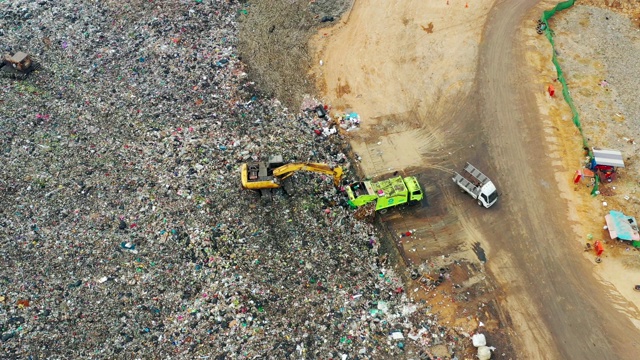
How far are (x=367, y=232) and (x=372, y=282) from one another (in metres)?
2.11

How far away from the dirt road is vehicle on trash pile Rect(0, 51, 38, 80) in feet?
44.9

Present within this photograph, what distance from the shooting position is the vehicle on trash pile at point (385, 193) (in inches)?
705

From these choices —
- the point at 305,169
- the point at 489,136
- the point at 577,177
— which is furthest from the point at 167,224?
the point at 577,177

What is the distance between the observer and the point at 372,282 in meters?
16.6

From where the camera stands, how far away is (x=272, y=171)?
18047mm

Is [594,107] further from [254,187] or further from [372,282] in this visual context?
[254,187]

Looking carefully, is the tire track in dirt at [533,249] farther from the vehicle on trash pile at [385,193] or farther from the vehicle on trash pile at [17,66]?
the vehicle on trash pile at [17,66]

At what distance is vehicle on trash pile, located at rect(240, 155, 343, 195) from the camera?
57.5 feet

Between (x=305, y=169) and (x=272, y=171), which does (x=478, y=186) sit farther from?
(x=272, y=171)

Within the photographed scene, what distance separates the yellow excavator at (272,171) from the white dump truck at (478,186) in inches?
196

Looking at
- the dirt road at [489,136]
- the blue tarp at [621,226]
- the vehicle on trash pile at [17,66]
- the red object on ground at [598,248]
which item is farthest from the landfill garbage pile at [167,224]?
the blue tarp at [621,226]

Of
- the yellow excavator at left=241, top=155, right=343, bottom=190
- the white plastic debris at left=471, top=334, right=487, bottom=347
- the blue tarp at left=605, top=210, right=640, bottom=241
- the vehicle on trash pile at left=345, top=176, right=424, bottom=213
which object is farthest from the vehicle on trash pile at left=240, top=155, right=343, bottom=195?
the blue tarp at left=605, top=210, right=640, bottom=241

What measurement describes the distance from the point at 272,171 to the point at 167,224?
4.24 m

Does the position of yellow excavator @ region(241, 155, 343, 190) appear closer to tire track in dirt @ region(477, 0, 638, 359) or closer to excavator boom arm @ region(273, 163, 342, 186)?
excavator boom arm @ region(273, 163, 342, 186)
